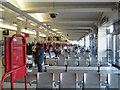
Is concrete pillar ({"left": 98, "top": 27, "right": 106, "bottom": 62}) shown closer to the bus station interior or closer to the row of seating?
the bus station interior

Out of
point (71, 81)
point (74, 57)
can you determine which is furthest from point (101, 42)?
point (71, 81)

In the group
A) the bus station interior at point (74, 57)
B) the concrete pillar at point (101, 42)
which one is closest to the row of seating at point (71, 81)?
the bus station interior at point (74, 57)

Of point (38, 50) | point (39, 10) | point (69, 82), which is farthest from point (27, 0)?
point (69, 82)

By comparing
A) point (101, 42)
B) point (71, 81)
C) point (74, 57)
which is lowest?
point (71, 81)

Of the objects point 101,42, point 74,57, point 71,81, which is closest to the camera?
point 71,81

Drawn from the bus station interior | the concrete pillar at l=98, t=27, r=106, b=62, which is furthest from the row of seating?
the concrete pillar at l=98, t=27, r=106, b=62

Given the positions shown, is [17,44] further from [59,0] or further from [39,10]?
[39,10]

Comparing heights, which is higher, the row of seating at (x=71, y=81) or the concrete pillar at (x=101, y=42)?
the concrete pillar at (x=101, y=42)

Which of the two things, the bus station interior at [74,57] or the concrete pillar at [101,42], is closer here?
the bus station interior at [74,57]

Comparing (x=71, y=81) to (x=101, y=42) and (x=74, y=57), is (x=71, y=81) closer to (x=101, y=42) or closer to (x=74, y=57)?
(x=74, y=57)

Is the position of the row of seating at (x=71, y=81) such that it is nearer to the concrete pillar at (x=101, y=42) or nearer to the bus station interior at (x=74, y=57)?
the bus station interior at (x=74, y=57)

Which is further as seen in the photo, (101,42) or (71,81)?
(101,42)

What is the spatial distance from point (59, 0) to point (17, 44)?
14.5 ft

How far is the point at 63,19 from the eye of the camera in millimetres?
12211
